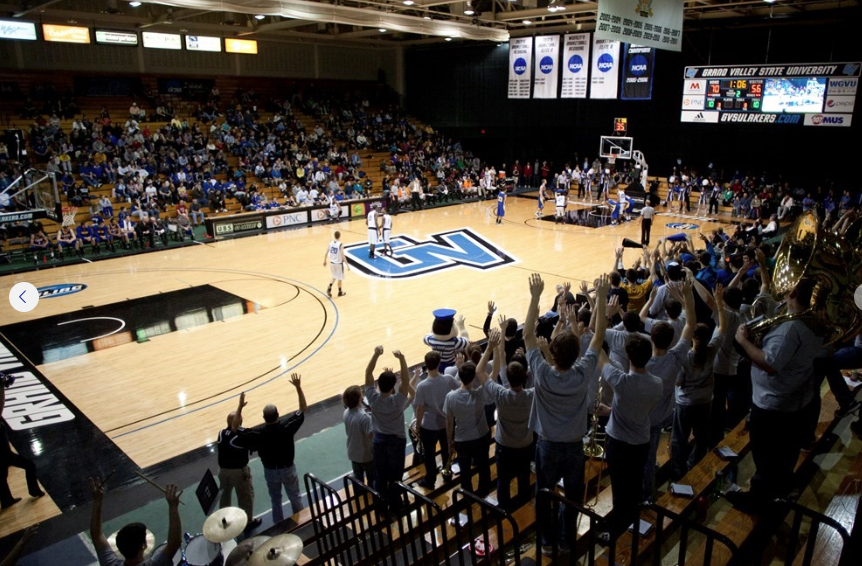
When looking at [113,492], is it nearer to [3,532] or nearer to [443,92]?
[3,532]

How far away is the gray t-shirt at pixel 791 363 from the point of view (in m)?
4.48

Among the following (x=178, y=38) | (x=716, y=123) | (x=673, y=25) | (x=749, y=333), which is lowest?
(x=749, y=333)

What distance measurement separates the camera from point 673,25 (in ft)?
39.1

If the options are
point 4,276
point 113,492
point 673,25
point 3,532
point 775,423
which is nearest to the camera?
point 775,423

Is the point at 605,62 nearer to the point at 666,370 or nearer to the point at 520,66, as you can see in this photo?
the point at 520,66

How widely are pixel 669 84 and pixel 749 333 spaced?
25.4 meters

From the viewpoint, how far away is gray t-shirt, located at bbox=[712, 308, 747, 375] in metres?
5.84

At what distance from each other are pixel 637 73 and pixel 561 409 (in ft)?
80.9

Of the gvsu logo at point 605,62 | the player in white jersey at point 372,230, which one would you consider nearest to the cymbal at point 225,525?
the player in white jersey at point 372,230

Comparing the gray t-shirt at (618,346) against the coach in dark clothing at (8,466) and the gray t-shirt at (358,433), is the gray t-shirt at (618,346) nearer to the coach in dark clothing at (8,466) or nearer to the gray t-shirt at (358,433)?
the gray t-shirt at (358,433)

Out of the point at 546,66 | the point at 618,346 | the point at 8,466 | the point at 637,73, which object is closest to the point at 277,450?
the point at 618,346

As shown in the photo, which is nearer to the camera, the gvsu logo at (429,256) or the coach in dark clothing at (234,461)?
the coach in dark clothing at (234,461)

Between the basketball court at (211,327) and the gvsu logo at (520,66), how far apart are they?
429 inches

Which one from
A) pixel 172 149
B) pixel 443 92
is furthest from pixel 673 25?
pixel 443 92
